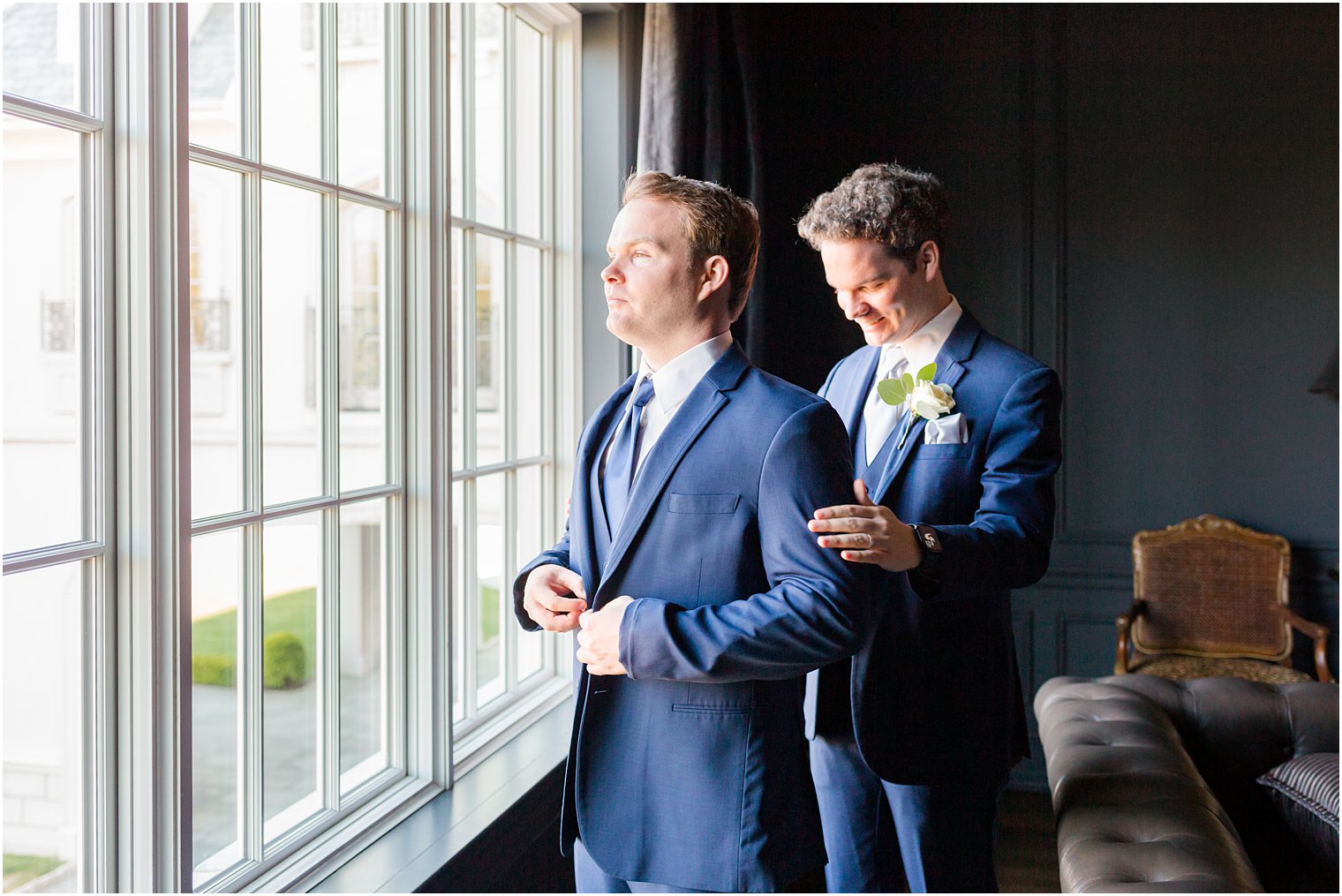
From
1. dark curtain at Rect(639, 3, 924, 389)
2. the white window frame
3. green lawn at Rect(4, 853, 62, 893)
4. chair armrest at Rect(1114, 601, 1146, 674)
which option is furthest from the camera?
green lawn at Rect(4, 853, 62, 893)

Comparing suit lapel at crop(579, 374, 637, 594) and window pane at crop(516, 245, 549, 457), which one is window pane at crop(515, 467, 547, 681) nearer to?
window pane at crop(516, 245, 549, 457)

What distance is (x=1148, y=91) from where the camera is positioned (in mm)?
4090

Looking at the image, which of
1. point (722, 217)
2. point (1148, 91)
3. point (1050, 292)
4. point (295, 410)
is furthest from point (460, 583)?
point (295, 410)

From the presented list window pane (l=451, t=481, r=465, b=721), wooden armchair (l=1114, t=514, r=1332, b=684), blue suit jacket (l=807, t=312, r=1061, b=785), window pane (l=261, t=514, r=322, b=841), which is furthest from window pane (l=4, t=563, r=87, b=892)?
blue suit jacket (l=807, t=312, r=1061, b=785)

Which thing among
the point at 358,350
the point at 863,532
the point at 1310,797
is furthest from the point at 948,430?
the point at 358,350

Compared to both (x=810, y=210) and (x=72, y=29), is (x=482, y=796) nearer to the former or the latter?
(x=810, y=210)

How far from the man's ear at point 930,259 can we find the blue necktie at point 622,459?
1.86 feet

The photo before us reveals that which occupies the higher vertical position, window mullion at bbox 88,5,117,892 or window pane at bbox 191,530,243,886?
window mullion at bbox 88,5,117,892

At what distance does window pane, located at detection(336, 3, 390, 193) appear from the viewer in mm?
2105

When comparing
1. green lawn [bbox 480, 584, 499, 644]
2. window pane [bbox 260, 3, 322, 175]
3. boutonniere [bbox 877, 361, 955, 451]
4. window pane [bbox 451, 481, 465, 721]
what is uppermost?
window pane [bbox 260, 3, 322, 175]

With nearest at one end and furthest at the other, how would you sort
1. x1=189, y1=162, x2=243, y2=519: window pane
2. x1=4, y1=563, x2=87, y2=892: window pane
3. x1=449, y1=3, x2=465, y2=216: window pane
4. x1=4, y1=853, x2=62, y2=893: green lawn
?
x1=449, y1=3, x2=465, y2=216: window pane, x1=4, y1=563, x2=87, y2=892: window pane, x1=4, y1=853, x2=62, y2=893: green lawn, x1=189, y1=162, x2=243, y2=519: window pane

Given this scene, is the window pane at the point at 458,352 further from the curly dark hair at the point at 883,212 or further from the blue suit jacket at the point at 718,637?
the blue suit jacket at the point at 718,637

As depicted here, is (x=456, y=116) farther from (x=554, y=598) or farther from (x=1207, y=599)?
(x=1207, y=599)

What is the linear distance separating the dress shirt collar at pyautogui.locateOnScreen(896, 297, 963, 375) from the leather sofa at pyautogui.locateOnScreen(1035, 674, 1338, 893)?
31.1 inches
